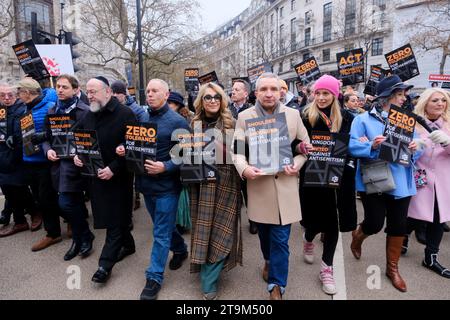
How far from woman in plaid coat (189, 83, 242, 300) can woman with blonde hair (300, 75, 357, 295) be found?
802 mm

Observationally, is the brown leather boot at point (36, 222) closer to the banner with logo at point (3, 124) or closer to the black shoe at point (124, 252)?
the banner with logo at point (3, 124)

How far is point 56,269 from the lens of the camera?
3.65 m

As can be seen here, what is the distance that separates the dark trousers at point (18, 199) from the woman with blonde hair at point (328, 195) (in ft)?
13.9

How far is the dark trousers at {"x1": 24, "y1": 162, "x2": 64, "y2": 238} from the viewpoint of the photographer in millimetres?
4207

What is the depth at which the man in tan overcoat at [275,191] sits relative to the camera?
279cm

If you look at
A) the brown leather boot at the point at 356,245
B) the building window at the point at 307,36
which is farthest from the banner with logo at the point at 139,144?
the building window at the point at 307,36

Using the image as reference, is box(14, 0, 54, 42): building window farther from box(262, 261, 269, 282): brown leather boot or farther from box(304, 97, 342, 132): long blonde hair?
box(262, 261, 269, 282): brown leather boot

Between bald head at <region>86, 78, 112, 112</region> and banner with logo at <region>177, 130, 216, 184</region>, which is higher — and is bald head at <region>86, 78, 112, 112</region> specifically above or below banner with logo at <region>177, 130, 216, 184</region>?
above

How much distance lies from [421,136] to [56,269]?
441 cm

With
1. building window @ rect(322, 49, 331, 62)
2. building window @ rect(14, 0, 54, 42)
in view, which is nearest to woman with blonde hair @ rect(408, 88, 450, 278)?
building window @ rect(14, 0, 54, 42)
